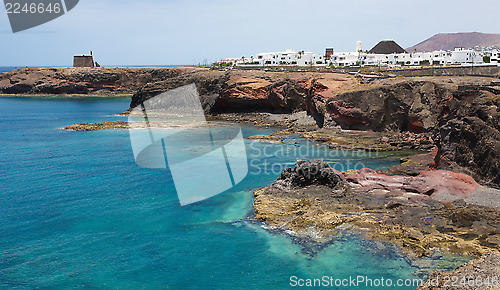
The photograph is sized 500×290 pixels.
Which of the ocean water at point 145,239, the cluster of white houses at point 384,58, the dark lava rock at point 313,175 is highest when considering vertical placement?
the cluster of white houses at point 384,58

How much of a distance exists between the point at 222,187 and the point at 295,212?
28.9 ft

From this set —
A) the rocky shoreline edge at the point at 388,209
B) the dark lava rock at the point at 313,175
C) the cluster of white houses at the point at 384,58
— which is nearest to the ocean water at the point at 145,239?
the rocky shoreline edge at the point at 388,209

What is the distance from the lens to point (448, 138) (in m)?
29.4

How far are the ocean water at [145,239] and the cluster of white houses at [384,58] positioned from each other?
217 feet

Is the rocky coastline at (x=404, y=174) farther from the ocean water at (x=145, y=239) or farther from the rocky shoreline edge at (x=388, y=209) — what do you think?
the ocean water at (x=145, y=239)

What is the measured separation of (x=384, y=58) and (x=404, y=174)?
75217mm

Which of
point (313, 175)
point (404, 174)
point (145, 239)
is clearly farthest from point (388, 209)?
point (145, 239)

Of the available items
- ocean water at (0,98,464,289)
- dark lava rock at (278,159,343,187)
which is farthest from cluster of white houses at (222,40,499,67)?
dark lava rock at (278,159,343,187)

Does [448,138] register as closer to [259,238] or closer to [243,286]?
[259,238]

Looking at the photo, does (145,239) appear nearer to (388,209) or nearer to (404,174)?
(388,209)

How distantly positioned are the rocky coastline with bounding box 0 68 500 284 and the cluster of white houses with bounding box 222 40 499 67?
42.6m

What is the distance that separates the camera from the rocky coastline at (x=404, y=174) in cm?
2106

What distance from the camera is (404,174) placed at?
2984cm

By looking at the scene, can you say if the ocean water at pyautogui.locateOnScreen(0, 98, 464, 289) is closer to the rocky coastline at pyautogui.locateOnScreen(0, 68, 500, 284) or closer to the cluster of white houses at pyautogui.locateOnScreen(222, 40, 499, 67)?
the rocky coastline at pyautogui.locateOnScreen(0, 68, 500, 284)
